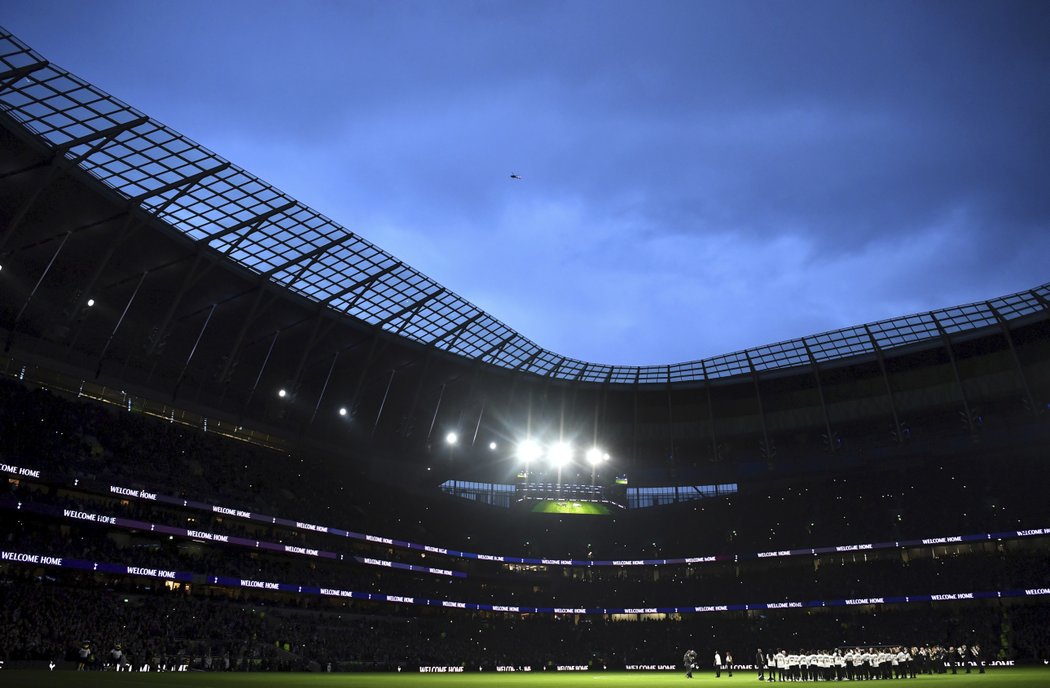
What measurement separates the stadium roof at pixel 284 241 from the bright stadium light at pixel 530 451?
272 inches

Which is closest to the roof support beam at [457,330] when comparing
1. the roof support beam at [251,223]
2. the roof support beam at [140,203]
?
the roof support beam at [251,223]

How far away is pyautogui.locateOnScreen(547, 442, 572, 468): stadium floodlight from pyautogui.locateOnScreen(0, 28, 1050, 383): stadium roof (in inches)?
266

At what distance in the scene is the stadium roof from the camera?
126 ft

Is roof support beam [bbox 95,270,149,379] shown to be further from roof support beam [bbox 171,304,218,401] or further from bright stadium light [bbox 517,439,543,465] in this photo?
bright stadium light [bbox 517,439,543,465]

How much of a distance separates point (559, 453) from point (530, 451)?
3000 millimetres

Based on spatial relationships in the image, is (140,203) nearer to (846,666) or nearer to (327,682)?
(327,682)

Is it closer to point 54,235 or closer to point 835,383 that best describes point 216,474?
point 54,235

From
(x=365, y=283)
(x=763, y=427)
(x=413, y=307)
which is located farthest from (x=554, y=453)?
(x=365, y=283)

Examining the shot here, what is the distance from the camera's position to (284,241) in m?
49.8

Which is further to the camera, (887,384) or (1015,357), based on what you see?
(887,384)

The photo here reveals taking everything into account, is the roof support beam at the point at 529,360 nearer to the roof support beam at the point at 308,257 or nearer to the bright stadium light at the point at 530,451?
the bright stadium light at the point at 530,451

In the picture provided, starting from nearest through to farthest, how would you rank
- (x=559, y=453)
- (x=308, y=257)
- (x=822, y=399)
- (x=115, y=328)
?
(x=115, y=328)
(x=308, y=257)
(x=822, y=399)
(x=559, y=453)

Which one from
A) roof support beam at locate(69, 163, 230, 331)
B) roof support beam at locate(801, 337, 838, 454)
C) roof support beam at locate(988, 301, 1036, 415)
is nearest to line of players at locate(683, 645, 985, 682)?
roof support beam at locate(988, 301, 1036, 415)

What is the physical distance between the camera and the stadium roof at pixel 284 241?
38.5 meters
